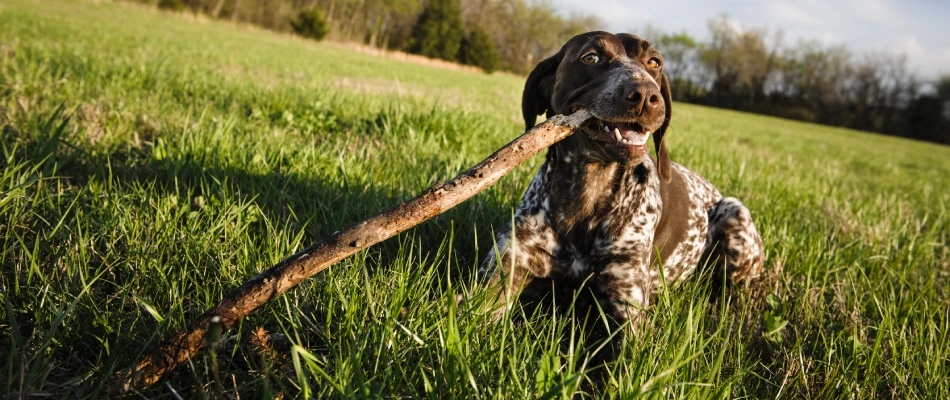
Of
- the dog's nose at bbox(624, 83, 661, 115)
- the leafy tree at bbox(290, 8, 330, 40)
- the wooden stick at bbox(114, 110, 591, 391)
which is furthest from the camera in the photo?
the leafy tree at bbox(290, 8, 330, 40)

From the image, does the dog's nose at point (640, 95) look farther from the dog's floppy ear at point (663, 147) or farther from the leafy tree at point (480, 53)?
the leafy tree at point (480, 53)

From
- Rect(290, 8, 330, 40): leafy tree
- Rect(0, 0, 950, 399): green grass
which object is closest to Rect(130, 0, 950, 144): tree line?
Rect(290, 8, 330, 40): leafy tree

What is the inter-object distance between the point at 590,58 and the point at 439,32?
64.3 m

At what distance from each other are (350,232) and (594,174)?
5.42ft

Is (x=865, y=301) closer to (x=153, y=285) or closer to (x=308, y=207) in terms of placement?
(x=308, y=207)

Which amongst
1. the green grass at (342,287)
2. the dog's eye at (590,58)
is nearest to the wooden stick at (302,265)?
the green grass at (342,287)

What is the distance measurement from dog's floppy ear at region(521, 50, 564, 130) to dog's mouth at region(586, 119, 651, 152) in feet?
1.99

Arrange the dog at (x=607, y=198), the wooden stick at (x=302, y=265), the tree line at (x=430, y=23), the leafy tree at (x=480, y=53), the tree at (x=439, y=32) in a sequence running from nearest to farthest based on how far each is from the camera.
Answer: the wooden stick at (x=302, y=265), the dog at (x=607, y=198), the tree line at (x=430, y=23), the leafy tree at (x=480, y=53), the tree at (x=439, y=32)

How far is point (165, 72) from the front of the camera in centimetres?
709

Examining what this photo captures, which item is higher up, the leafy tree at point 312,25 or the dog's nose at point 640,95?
the leafy tree at point 312,25

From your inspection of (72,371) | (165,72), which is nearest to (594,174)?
(72,371)

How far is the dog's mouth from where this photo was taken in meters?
2.56

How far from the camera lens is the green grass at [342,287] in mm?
1687

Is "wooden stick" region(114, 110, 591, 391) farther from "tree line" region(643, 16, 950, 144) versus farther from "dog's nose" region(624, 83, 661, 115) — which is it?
"tree line" region(643, 16, 950, 144)
